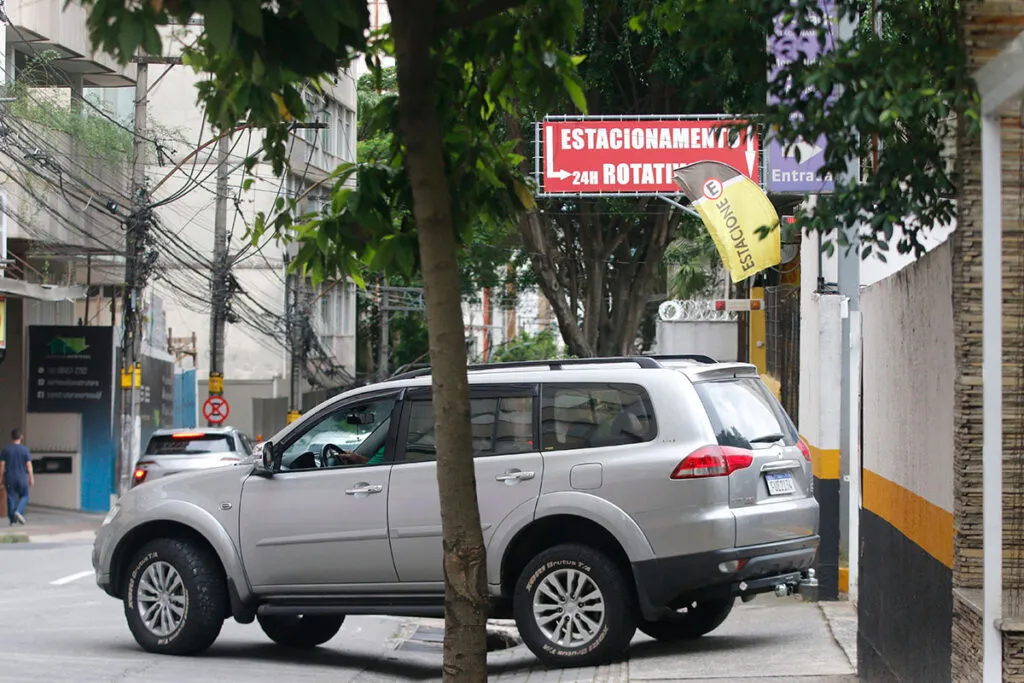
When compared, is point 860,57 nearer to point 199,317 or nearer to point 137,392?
point 137,392

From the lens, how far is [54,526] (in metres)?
25.7

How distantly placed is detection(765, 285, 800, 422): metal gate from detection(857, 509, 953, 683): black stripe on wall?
22.9 ft

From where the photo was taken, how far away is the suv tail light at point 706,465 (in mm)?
8891

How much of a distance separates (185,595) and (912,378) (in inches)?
227

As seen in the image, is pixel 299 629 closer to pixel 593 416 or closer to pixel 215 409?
pixel 593 416

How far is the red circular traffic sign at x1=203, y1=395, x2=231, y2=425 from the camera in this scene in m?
34.2

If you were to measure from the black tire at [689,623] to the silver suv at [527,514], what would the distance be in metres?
0.01

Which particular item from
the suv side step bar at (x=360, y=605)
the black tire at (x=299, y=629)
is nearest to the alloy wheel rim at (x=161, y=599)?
the suv side step bar at (x=360, y=605)

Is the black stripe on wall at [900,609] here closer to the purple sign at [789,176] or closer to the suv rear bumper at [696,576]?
the suv rear bumper at [696,576]

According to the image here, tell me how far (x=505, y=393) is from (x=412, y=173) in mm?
4999

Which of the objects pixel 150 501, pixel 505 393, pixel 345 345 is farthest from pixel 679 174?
pixel 345 345

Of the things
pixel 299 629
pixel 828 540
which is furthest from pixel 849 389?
pixel 299 629

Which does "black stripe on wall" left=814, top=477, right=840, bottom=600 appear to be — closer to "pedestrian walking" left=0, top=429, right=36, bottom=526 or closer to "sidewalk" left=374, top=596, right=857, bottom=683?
"sidewalk" left=374, top=596, right=857, bottom=683

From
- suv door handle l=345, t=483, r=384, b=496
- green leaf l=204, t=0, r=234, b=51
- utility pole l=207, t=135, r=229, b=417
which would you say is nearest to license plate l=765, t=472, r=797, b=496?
suv door handle l=345, t=483, r=384, b=496
